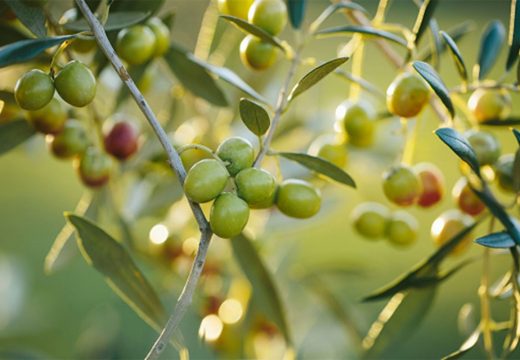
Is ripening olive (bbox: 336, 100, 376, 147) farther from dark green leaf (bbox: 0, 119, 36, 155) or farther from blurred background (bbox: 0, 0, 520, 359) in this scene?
dark green leaf (bbox: 0, 119, 36, 155)

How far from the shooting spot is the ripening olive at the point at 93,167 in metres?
1.00

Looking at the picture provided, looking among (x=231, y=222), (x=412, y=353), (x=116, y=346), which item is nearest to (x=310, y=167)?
(x=231, y=222)

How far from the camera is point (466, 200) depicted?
0.94 m

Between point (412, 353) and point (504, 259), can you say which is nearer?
point (412, 353)

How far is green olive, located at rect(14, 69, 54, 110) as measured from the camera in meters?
0.69

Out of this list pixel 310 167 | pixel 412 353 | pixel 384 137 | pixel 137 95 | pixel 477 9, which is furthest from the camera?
pixel 477 9

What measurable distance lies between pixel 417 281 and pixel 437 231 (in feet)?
0.59

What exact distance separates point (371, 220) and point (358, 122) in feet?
0.62

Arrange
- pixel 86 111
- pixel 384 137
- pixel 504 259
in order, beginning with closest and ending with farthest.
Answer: pixel 86 111 < pixel 384 137 < pixel 504 259

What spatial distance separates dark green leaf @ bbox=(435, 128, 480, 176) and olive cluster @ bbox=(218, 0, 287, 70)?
11.6 inches

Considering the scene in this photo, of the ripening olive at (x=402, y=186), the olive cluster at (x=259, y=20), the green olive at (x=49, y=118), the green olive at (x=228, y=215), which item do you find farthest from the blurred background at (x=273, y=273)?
the green olive at (x=228, y=215)

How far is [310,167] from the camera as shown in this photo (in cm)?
79

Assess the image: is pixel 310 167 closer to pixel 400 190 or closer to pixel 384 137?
pixel 400 190

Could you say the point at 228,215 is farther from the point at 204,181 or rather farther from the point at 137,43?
the point at 137,43
